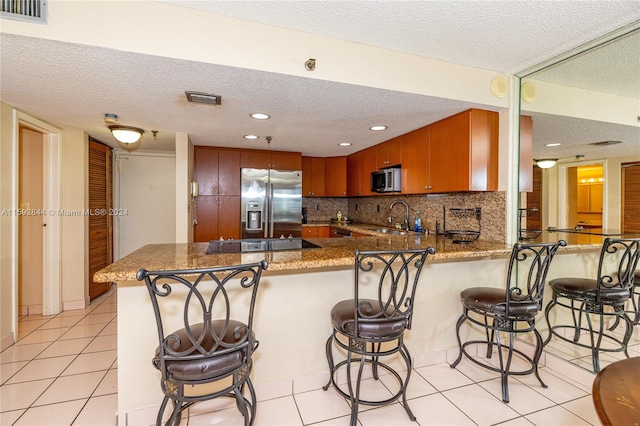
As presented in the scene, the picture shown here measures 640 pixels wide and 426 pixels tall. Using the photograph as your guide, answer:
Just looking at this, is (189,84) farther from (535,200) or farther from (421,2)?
(535,200)

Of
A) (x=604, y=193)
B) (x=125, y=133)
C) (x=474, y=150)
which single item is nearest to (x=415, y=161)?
(x=474, y=150)

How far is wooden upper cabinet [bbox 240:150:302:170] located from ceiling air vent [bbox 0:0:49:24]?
3072 mm

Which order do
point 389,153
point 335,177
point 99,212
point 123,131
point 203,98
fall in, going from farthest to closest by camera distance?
point 335,177, point 99,212, point 389,153, point 123,131, point 203,98

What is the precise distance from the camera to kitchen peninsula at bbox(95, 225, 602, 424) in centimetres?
173

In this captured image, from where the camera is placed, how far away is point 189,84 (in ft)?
6.80

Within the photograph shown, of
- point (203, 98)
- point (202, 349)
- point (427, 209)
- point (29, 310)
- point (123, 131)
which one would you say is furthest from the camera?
point (427, 209)

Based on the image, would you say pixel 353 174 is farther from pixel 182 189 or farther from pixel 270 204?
pixel 182 189

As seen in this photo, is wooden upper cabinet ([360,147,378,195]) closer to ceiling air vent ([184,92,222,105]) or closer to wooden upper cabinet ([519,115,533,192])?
wooden upper cabinet ([519,115,533,192])

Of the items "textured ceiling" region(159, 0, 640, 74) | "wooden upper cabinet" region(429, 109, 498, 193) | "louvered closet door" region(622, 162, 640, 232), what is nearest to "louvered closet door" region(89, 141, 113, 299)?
"textured ceiling" region(159, 0, 640, 74)

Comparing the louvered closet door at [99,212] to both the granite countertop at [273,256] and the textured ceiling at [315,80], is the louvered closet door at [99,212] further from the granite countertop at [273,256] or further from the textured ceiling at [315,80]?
the granite countertop at [273,256]

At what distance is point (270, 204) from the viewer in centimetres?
463

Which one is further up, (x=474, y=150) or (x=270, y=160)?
(x=270, y=160)

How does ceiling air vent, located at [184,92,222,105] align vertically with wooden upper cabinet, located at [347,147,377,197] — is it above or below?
above

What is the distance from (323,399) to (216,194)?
3326 mm
